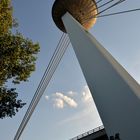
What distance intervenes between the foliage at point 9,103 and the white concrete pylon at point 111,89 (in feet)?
30.0

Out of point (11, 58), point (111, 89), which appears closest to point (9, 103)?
point (11, 58)

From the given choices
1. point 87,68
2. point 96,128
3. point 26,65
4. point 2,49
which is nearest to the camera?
point 87,68

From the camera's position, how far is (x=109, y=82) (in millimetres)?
11125

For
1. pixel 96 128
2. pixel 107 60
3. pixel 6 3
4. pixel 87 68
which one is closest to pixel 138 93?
pixel 107 60

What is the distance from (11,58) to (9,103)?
3.58m

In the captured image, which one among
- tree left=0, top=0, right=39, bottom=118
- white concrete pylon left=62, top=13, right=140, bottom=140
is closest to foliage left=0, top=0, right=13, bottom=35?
tree left=0, top=0, right=39, bottom=118

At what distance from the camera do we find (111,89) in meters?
10.9

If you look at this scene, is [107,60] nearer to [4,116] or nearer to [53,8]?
[53,8]

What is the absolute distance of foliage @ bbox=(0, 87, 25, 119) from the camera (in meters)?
20.7

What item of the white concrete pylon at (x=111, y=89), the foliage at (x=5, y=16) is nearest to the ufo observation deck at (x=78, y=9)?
the white concrete pylon at (x=111, y=89)

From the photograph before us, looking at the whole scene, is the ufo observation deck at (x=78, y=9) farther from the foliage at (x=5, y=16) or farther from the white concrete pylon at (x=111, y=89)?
the foliage at (x=5, y=16)

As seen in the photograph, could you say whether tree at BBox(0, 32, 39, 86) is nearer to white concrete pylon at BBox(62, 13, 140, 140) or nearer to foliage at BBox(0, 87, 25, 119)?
foliage at BBox(0, 87, 25, 119)

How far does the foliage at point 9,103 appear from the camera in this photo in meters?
20.7

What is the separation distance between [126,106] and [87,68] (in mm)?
3575
